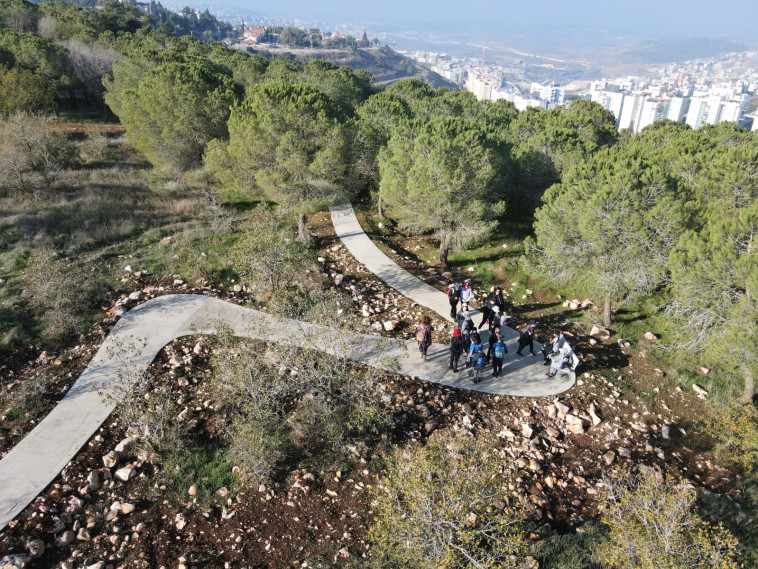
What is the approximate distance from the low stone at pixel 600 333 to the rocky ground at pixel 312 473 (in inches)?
24.9

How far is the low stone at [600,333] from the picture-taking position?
1567cm

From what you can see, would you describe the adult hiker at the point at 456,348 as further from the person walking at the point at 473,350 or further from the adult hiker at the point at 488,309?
the adult hiker at the point at 488,309

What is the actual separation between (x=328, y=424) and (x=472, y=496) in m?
4.43

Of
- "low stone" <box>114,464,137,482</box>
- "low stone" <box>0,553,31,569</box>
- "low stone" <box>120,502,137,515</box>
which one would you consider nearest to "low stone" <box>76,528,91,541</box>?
"low stone" <box>120,502,137,515</box>

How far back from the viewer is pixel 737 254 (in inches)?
480

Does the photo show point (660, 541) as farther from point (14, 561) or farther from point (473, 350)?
point (14, 561)

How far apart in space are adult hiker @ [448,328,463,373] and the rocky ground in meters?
0.91

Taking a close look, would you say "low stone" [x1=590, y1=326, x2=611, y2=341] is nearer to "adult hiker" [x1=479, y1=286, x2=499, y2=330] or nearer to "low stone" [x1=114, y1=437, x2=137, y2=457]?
"adult hiker" [x1=479, y1=286, x2=499, y2=330]

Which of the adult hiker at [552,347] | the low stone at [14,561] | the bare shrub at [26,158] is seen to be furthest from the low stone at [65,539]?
the bare shrub at [26,158]

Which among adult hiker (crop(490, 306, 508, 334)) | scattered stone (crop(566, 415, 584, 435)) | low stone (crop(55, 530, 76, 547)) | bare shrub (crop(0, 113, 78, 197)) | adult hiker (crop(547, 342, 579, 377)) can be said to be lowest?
low stone (crop(55, 530, 76, 547))

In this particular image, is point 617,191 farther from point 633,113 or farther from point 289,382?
point 633,113

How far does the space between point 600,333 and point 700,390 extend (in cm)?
340

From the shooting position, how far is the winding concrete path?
33.8 ft

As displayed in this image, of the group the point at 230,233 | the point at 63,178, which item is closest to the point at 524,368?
the point at 230,233
